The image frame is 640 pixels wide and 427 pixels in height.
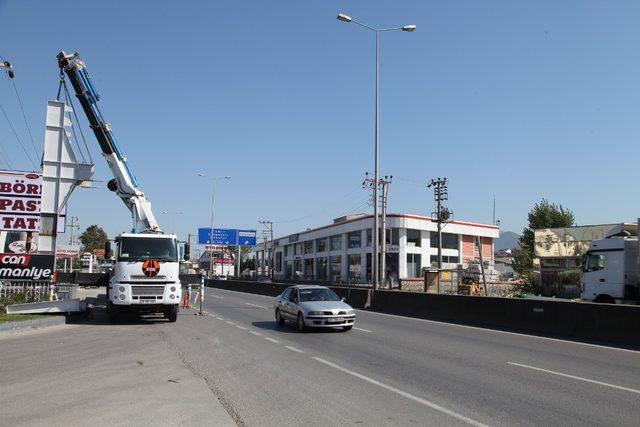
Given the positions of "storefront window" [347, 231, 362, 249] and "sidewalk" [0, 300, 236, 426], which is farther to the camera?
"storefront window" [347, 231, 362, 249]

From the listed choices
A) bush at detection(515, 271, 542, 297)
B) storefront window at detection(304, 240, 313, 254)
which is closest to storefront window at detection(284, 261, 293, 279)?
storefront window at detection(304, 240, 313, 254)

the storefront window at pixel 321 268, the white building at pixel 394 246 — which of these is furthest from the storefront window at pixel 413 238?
the storefront window at pixel 321 268

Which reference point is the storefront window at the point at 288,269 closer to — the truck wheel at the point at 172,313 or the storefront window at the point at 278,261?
the storefront window at the point at 278,261

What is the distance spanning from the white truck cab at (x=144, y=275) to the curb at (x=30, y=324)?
1601 mm

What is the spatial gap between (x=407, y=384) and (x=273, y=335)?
749cm

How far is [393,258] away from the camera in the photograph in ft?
233

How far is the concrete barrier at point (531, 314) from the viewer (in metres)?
14.7

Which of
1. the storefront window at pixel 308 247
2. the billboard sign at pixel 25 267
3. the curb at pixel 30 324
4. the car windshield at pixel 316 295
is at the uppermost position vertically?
the storefront window at pixel 308 247

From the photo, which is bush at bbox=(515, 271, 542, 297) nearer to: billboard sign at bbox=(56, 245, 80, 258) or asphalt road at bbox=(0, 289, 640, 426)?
asphalt road at bbox=(0, 289, 640, 426)

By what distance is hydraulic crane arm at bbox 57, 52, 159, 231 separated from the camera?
22.4 m

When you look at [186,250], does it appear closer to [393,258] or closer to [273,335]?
[273,335]

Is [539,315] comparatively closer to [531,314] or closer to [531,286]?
[531,314]

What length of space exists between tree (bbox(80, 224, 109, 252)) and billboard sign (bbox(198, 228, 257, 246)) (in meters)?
64.2

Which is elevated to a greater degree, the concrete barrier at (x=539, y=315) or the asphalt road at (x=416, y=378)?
the concrete barrier at (x=539, y=315)
